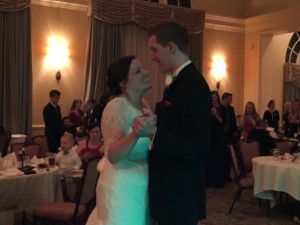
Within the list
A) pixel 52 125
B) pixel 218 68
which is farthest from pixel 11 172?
pixel 218 68

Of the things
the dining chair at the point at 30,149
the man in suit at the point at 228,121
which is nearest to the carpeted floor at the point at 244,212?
the dining chair at the point at 30,149

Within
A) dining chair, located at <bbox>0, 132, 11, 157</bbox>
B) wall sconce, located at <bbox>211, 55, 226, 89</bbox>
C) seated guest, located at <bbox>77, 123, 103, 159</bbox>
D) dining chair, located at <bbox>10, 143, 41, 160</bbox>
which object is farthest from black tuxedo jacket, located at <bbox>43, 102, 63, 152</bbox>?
wall sconce, located at <bbox>211, 55, 226, 89</bbox>

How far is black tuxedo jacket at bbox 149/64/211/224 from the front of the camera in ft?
6.24

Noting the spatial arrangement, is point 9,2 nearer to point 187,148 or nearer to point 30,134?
point 30,134

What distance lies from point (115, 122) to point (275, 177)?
12.4 ft

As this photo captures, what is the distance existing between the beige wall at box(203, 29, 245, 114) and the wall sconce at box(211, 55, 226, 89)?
0.11 metres

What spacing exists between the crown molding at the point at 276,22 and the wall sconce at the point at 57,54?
5620 millimetres

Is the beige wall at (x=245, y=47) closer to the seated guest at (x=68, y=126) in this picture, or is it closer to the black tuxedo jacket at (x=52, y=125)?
the seated guest at (x=68, y=126)

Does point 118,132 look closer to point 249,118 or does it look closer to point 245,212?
point 245,212

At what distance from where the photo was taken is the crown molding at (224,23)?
1230cm

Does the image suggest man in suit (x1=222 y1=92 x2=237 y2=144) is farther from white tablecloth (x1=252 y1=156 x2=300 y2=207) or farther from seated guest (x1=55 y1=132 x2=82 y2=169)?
seated guest (x1=55 y1=132 x2=82 y2=169)

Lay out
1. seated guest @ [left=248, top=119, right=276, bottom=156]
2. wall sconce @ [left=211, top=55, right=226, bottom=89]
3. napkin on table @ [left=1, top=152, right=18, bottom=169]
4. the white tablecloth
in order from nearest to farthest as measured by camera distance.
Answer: napkin on table @ [left=1, top=152, right=18, bottom=169]
the white tablecloth
seated guest @ [left=248, top=119, right=276, bottom=156]
wall sconce @ [left=211, top=55, right=226, bottom=89]

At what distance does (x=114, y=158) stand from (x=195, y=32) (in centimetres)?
967

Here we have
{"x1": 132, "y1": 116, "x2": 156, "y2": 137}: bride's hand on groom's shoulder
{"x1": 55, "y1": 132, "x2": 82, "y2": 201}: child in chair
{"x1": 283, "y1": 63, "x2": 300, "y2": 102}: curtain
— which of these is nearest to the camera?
{"x1": 132, "y1": 116, "x2": 156, "y2": 137}: bride's hand on groom's shoulder
